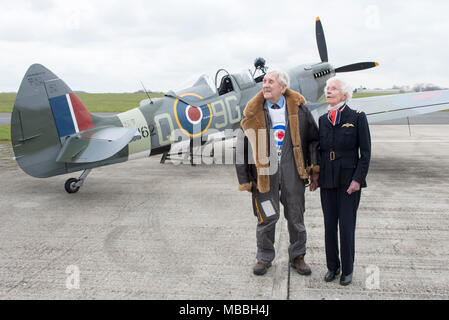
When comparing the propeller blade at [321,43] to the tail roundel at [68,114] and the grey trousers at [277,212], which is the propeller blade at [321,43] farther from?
the grey trousers at [277,212]

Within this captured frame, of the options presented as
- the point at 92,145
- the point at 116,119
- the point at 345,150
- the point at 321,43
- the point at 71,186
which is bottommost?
the point at 71,186

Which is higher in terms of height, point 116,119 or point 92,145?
point 116,119

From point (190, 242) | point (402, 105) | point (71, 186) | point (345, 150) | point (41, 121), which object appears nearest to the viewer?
point (345, 150)

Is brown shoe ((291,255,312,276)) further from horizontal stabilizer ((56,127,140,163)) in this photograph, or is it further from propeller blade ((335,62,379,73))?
propeller blade ((335,62,379,73))

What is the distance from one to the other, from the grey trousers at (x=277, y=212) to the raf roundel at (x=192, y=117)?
161 inches

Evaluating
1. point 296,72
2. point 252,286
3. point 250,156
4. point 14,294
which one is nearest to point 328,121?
point 250,156

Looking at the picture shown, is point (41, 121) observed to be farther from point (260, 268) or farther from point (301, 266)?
point (301, 266)

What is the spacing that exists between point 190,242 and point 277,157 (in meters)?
1.54

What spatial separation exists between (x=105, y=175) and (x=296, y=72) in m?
5.13

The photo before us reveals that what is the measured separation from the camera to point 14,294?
10.2 ft

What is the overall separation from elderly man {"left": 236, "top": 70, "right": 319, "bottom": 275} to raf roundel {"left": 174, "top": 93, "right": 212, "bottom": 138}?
13.1ft

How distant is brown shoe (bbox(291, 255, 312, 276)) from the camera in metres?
3.36

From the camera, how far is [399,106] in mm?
9195

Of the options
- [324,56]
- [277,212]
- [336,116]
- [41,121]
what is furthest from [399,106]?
[41,121]
